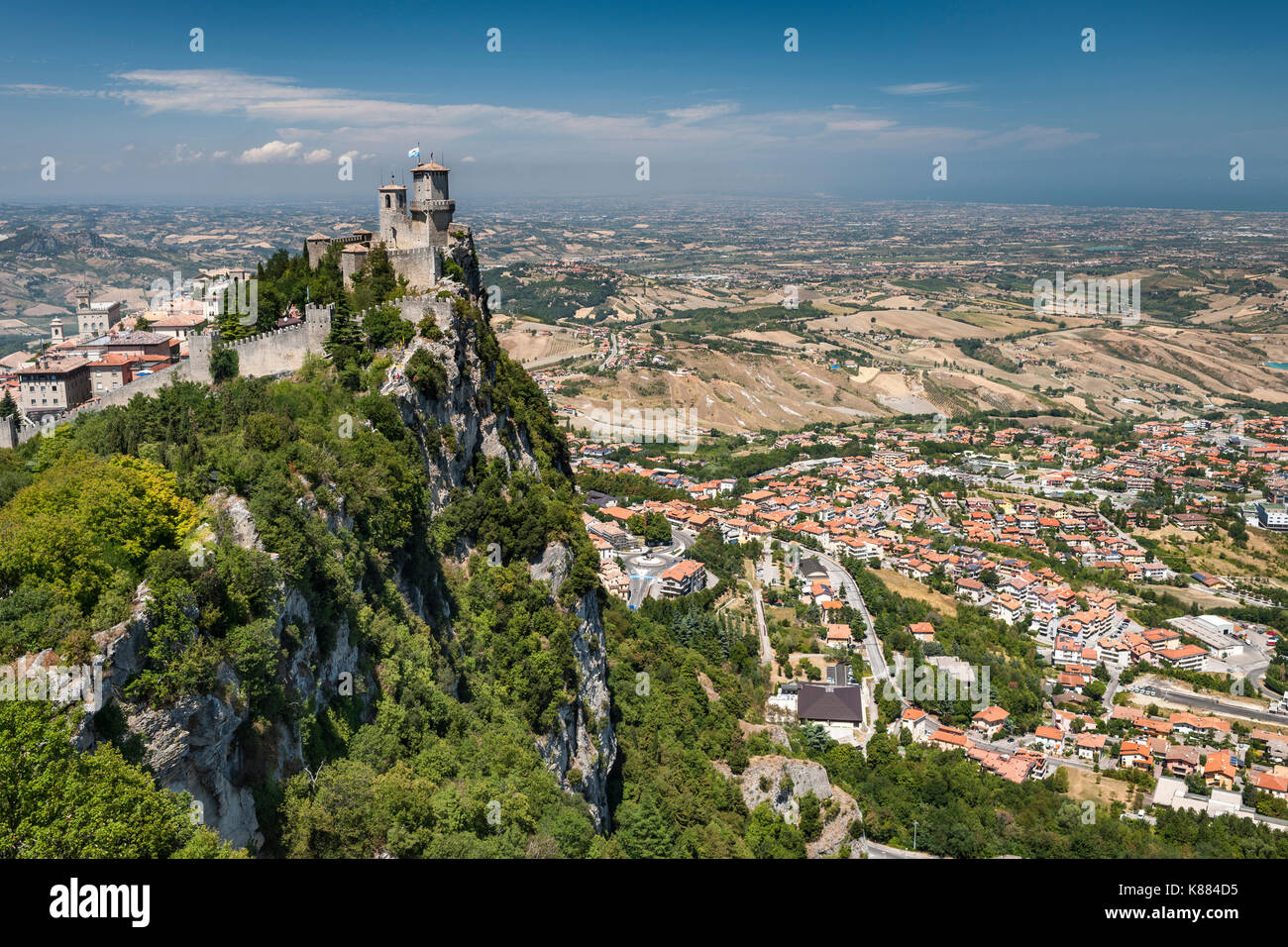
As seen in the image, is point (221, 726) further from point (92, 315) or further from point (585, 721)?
point (92, 315)

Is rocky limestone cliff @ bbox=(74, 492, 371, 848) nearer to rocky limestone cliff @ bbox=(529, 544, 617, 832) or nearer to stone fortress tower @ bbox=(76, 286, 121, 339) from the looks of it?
rocky limestone cliff @ bbox=(529, 544, 617, 832)

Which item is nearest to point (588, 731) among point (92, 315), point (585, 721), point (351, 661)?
point (585, 721)

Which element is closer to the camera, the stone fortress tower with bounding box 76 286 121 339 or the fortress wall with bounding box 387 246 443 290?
the fortress wall with bounding box 387 246 443 290

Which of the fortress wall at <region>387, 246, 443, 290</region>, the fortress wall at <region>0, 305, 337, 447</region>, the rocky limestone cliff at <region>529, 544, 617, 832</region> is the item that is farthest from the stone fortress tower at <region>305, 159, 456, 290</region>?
the rocky limestone cliff at <region>529, 544, 617, 832</region>

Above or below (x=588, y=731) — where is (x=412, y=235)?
above

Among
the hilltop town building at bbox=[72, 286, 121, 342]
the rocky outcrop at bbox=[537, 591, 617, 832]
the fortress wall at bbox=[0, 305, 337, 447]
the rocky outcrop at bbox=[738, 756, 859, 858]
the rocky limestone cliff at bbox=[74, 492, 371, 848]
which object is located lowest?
the rocky outcrop at bbox=[738, 756, 859, 858]

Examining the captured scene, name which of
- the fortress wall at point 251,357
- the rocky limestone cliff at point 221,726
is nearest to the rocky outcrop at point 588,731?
the rocky limestone cliff at point 221,726

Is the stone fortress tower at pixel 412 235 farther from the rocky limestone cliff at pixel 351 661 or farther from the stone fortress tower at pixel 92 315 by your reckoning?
the stone fortress tower at pixel 92 315
